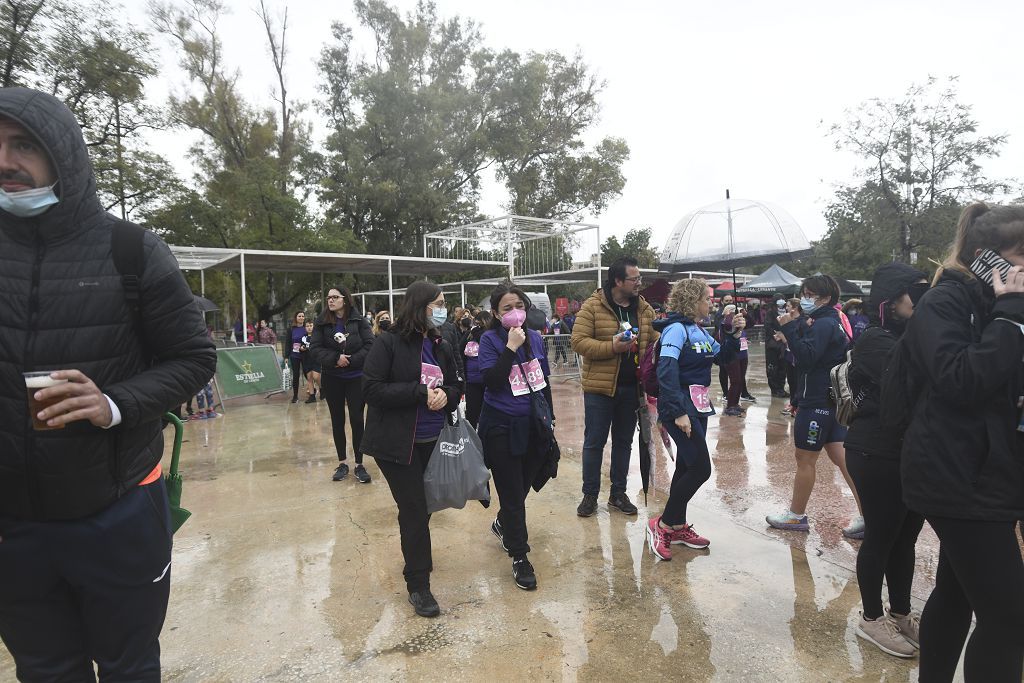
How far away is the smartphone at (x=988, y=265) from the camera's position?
187 centimetres

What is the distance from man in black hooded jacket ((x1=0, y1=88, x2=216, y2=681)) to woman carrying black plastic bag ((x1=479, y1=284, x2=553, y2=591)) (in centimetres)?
203

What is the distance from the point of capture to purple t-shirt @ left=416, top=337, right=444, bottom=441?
10.6 feet

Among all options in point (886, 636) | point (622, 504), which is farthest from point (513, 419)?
point (886, 636)

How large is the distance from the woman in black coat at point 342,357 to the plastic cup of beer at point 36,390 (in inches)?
159

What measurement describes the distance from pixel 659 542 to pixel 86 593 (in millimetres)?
3098

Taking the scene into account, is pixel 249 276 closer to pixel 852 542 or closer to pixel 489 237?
pixel 489 237

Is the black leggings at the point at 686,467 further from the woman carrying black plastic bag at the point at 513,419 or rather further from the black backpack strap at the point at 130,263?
the black backpack strap at the point at 130,263

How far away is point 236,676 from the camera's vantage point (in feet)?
8.43

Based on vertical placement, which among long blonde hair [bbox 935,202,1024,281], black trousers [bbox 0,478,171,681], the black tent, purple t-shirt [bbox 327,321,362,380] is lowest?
black trousers [bbox 0,478,171,681]

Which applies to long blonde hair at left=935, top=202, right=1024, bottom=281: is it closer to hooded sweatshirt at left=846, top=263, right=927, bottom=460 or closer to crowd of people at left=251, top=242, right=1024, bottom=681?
crowd of people at left=251, top=242, right=1024, bottom=681

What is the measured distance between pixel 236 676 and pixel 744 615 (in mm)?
2556

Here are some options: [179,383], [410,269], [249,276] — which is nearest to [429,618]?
[179,383]

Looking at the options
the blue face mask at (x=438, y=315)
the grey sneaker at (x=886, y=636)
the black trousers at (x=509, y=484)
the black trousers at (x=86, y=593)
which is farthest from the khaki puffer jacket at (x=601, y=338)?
the black trousers at (x=86, y=593)

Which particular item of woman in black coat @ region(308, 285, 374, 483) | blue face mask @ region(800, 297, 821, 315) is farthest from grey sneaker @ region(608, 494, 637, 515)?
woman in black coat @ region(308, 285, 374, 483)
